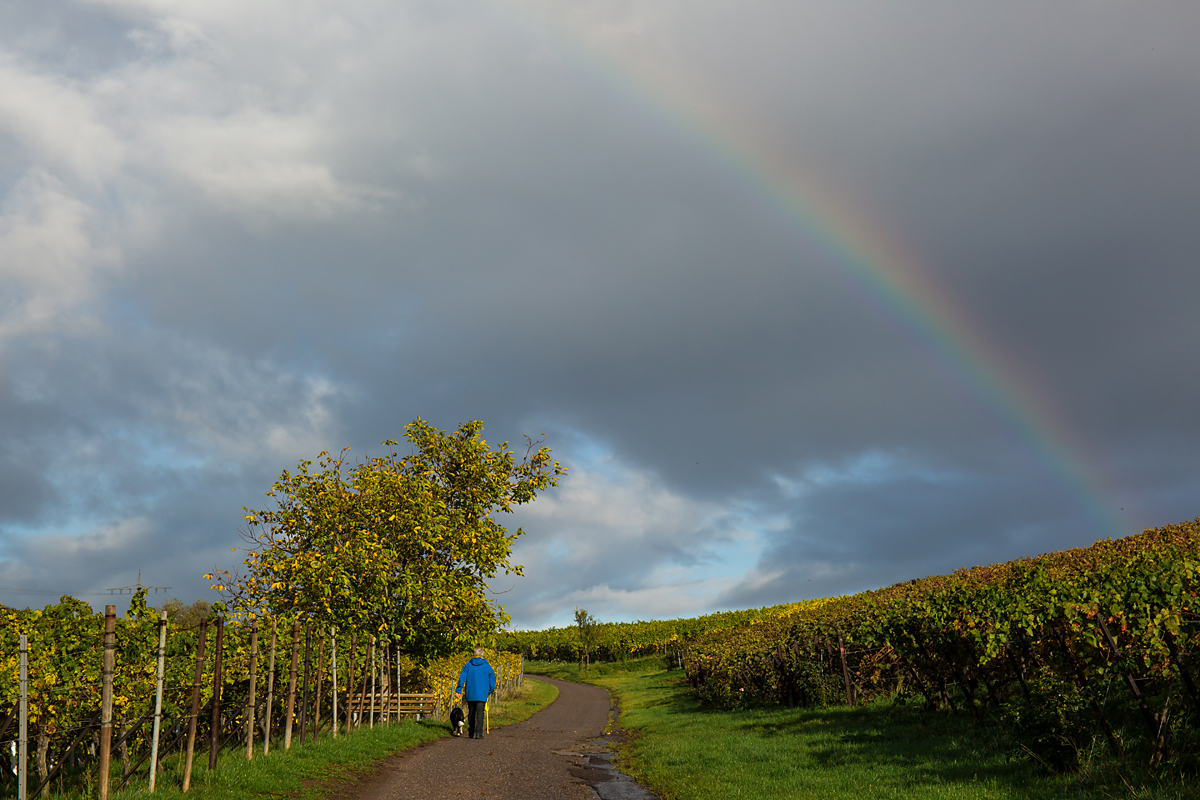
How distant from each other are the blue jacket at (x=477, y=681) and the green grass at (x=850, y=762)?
3989mm

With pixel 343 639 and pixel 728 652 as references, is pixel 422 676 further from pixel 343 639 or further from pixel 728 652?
pixel 728 652

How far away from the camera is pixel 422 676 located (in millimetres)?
27812

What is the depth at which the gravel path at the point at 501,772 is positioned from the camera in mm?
12492

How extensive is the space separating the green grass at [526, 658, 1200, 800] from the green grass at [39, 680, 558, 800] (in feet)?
17.7

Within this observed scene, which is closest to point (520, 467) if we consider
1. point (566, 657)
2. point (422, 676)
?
point (422, 676)

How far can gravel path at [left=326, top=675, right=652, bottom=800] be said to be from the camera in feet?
41.0

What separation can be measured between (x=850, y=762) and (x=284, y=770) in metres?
9.88

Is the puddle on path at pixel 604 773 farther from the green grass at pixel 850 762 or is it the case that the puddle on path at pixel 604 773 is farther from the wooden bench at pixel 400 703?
the wooden bench at pixel 400 703

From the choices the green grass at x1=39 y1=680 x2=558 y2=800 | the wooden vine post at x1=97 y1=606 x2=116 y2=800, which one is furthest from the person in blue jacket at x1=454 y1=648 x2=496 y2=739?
the wooden vine post at x1=97 y1=606 x2=116 y2=800

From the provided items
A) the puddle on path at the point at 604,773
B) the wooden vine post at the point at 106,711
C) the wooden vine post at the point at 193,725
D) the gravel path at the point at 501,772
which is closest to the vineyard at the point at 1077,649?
the puddle on path at the point at 604,773

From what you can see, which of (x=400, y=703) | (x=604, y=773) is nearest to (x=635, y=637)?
(x=400, y=703)

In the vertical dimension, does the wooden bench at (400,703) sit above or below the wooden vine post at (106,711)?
below

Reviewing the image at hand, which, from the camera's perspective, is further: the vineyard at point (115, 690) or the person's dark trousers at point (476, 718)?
the person's dark trousers at point (476, 718)

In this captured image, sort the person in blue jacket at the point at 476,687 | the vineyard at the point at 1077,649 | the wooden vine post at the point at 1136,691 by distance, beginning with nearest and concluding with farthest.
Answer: the vineyard at the point at 1077,649
the wooden vine post at the point at 1136,691
the person in blue jacket at the point at 476,687
